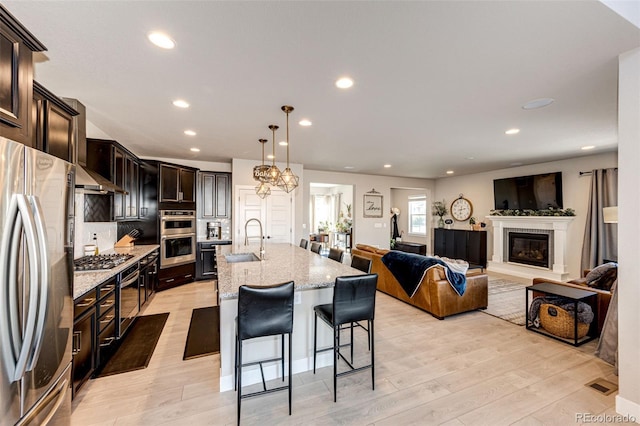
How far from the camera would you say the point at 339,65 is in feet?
7.21

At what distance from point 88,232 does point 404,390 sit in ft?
14.0

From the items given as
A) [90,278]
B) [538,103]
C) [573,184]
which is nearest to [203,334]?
[90,278]

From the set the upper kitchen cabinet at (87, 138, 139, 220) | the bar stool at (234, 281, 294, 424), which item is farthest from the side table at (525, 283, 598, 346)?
the upper kitchen cabinet at (87, 138, 139, 220)

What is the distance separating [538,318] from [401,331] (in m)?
1.82

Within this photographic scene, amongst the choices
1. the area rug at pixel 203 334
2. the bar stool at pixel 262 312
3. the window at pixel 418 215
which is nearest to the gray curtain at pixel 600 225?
the window at pixel 418 215

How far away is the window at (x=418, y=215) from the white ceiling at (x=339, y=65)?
5689 millimetres

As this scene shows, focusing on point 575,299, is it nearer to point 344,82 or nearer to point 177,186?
point 344,82

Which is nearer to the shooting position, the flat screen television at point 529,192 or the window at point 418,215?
the flat screen television at point 529,192

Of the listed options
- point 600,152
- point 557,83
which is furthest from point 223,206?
point 600,152

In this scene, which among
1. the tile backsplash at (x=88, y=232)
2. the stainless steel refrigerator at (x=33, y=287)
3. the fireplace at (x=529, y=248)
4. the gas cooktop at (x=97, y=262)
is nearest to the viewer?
the stainless steel refrigerator at (x=33, y=287)

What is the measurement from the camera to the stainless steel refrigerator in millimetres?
1085

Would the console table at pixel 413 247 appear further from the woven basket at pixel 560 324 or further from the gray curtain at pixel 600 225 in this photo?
the woven basket at pixel 560 324

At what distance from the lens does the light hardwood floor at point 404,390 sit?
6.52 ft

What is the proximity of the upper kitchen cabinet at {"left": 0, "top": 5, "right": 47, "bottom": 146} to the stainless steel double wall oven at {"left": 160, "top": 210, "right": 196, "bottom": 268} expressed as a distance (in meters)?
3.93
